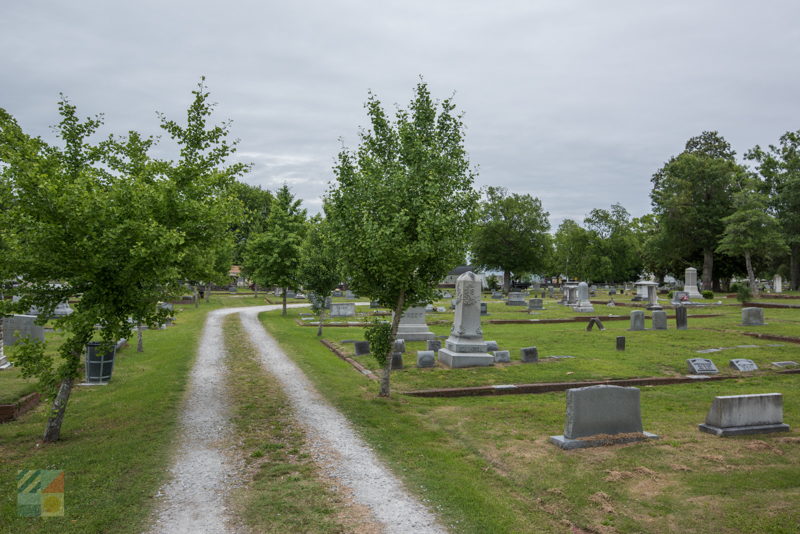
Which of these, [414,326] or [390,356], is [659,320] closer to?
[414,326]

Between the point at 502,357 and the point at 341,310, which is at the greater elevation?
the point at 341,310

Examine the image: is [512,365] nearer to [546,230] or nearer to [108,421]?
[108,421]

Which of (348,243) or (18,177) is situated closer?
(18,177)

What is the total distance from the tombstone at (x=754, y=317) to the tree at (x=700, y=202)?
94.9 feet

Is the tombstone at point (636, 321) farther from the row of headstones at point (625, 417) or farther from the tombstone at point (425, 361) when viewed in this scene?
the row of headstones at point (625, 417)

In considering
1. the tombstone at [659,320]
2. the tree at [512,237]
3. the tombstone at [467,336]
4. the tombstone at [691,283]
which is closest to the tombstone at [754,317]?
the tombstone at [659,320]

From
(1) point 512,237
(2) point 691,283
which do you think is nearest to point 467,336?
(2) point 691,283

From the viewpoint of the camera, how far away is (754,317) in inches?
1040

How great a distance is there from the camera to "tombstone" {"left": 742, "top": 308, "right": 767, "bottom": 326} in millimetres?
26250

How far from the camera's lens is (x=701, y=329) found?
2536 cm

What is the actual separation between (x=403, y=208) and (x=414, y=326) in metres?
11.8

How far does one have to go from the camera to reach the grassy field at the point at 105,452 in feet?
20.8

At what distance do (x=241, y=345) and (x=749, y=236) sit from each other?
4408 cm

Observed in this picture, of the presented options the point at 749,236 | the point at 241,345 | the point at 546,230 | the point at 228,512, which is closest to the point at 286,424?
the point at 228,512
